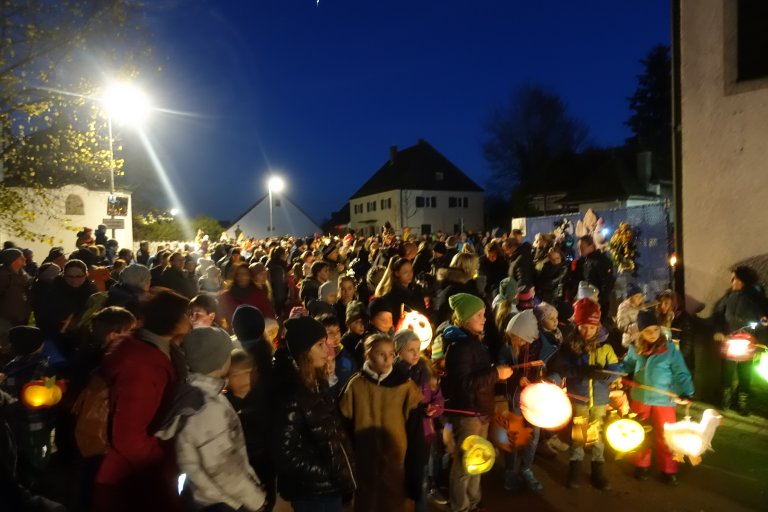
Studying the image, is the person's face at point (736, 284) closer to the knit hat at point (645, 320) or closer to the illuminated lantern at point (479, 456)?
the knit hat at point (645, 320)

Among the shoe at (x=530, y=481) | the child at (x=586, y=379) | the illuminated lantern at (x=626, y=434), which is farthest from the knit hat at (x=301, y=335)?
the illuminated lantern at (x=626, y=434)

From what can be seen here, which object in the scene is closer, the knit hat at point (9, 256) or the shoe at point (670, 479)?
the shoe at point (670, 479)

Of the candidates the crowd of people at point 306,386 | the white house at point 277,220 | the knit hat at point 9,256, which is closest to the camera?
the crowd of people at point 306,386

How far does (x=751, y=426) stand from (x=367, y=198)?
56114 mm

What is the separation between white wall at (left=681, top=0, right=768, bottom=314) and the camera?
695 centimetres

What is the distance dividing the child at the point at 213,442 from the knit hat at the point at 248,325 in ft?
3.22

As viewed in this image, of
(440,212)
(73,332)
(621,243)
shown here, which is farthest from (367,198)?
(73,332)

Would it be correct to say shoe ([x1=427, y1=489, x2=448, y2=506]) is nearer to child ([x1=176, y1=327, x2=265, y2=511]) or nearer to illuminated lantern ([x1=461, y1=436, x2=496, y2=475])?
illuminated lantern ([x1=461, y1=436, x2=496, y2=475])

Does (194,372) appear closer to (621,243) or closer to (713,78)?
(713,78)

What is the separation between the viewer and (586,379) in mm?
5230

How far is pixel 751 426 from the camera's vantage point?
21.6ft

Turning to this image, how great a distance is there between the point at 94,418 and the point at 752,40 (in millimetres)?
8213

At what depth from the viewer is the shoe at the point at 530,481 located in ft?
17.1

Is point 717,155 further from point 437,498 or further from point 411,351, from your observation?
point 437,498
